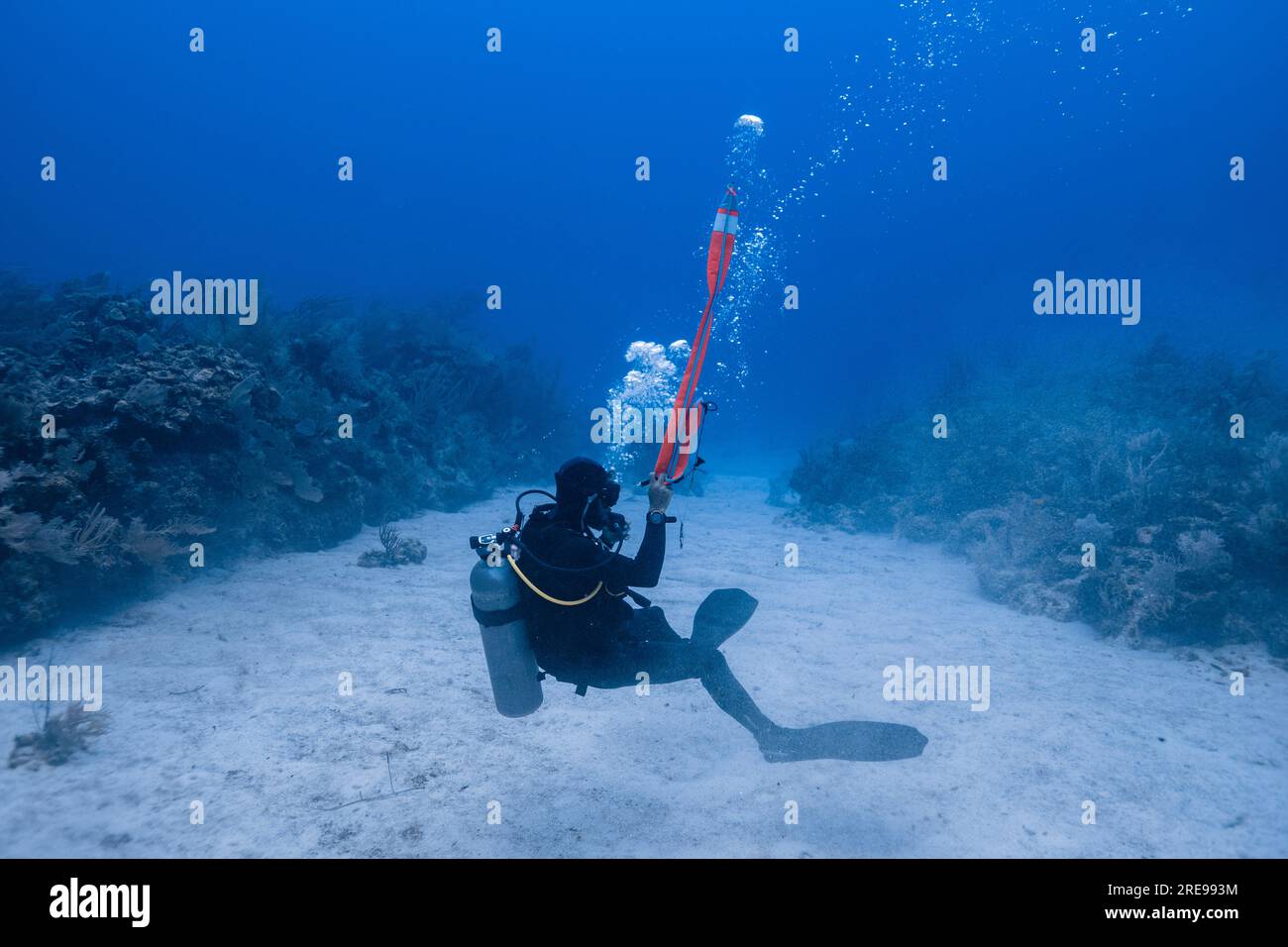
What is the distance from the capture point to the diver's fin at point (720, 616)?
4629 mm

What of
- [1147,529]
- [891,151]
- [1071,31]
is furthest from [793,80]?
[1147,529]

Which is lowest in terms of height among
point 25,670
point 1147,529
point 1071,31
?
point 25,670

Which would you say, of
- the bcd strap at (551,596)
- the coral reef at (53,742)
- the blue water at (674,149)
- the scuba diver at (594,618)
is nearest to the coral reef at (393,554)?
the coral reef at (53,742)

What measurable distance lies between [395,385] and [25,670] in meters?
11.2

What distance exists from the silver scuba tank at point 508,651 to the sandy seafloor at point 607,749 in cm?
74

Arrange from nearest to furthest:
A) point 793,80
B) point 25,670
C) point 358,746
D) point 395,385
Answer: point 358,746 → point 25,670 → point 395,385 → point 793,80

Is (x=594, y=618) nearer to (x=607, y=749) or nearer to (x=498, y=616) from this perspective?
(x=498, y=616)

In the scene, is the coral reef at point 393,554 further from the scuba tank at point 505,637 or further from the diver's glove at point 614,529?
the diver's glove at point 614,529

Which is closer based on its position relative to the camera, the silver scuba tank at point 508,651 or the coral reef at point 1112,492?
the silver scuba tank at point 508,651

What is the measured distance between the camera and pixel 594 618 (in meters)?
4.20

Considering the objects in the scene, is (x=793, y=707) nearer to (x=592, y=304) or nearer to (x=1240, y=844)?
(x=1240, y=844)

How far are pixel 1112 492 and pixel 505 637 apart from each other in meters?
10.2

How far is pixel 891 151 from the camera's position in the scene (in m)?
107

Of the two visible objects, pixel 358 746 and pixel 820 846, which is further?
pixel 358 746
